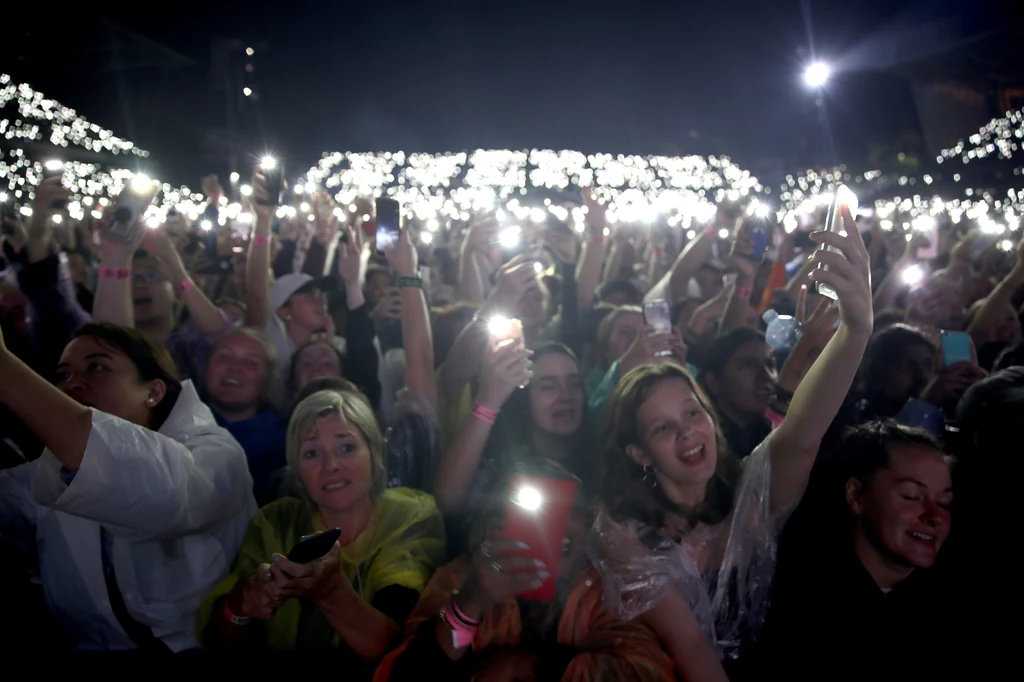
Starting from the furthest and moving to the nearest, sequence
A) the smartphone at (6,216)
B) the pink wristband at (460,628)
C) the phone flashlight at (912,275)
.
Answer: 1. the smartphone at (6,216)
2. the phone flashlight at (912,275)
3. the pink wristband at (460,628)

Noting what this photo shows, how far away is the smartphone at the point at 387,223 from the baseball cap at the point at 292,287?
843 millimetres

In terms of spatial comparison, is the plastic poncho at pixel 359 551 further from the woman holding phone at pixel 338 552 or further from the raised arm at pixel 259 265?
the raised arm at pixel 259 265

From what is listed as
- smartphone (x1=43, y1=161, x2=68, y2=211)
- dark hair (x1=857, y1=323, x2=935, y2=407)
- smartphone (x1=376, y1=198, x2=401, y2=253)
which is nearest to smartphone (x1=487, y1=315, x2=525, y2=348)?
smartphone (x1=376, y1=198, x2=401, y2=253)

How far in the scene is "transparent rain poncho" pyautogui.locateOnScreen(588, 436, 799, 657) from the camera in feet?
6.31

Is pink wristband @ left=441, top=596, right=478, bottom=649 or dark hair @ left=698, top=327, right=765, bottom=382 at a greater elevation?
dark hair @ left=698, top=327, right=765, bottom=382

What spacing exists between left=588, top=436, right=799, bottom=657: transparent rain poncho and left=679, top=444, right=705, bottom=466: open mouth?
7.4 inches

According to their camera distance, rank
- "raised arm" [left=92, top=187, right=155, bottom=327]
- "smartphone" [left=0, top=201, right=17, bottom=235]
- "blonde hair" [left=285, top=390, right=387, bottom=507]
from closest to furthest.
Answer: "blonde hair" [left=285, top=390, right=387, bottom=507], "raised arm" [left=92, top=187, right=155, bottom=327], "smartphone" [left=0, top=201, right=17, bottom=235]

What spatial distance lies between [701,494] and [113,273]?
281cm

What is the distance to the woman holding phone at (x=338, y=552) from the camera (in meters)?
1.89

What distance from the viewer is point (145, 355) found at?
2238mm

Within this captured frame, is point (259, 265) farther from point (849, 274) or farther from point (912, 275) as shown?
point (912, 275)

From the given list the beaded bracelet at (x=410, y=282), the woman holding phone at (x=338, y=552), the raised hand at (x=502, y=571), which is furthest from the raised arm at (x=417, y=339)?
the raised hand at (x=502, y=571)

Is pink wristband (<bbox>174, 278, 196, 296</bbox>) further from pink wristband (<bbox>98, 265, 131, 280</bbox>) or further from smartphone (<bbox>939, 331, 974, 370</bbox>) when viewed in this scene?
smartphone (<bbox>939, 331, 974, 370</bbox>)

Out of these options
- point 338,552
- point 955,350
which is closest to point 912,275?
point 955,350
